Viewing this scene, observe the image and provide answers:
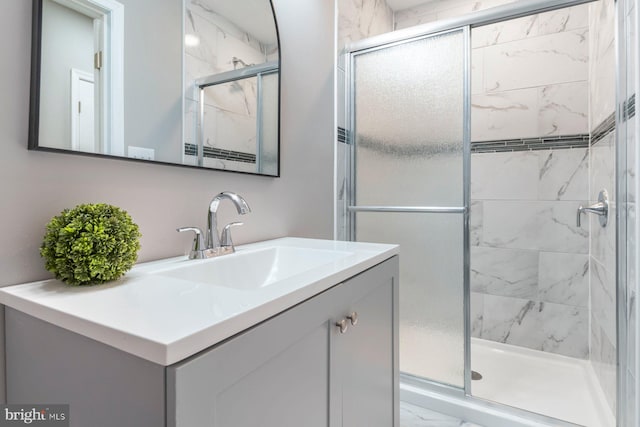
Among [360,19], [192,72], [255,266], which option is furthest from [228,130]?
[360,19]

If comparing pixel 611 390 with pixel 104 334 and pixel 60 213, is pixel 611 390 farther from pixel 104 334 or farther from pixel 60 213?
pixel 60 213

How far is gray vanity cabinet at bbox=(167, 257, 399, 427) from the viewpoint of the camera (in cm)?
44

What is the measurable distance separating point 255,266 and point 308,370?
460mm

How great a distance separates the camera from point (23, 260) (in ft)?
2.18

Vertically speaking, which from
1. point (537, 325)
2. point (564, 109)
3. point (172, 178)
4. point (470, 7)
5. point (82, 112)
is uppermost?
point (470, 7)

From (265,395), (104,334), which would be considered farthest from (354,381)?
(104,334)

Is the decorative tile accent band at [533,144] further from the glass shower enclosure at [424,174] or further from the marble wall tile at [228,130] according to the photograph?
the marble wall tile at [228,130]

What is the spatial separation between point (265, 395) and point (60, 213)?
57cm

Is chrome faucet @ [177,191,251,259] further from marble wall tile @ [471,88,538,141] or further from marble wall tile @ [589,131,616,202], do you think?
marble wall tile @ [471,88,538,141]

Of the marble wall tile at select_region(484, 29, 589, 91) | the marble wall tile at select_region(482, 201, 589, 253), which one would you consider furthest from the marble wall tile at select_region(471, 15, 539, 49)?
the marble wall tile at select_region(482, 201, 589, 253)

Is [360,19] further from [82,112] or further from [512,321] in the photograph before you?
[512,321]

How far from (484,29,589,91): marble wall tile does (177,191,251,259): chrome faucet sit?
2099mm

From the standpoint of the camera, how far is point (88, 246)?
60cm

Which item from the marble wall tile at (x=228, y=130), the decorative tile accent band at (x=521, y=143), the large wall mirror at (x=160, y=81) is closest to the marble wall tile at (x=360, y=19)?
the decorative tile accent band at (x=521, y=143)
